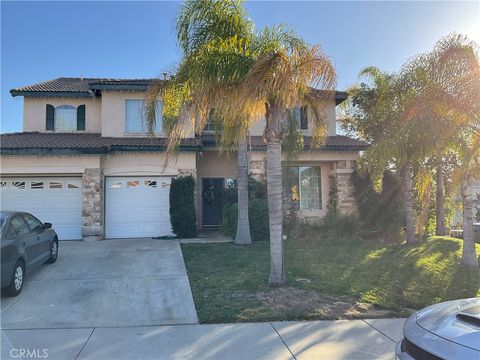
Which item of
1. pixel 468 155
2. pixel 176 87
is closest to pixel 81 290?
pixel 176 87

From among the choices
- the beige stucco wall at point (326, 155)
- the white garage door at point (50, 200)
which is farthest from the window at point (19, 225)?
the beige stucco wall at point (326, 155)

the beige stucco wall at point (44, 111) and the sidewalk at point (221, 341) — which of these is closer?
the sidewalk at point (221, 341)

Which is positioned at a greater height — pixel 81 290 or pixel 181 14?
pixel 181 14

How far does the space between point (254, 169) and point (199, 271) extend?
6.52 m

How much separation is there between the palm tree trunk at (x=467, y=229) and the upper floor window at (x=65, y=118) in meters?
14.6

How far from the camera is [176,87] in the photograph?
8.11 meters

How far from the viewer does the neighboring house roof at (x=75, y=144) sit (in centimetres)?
1370

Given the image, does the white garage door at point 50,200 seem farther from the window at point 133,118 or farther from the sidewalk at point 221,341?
the sidewalk at point 221,341

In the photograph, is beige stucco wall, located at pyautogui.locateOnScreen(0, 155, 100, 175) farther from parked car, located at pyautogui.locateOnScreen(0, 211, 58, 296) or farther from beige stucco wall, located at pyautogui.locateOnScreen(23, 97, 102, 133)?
parked car, located at pyautogui.locateOnScreen(0, 211, 58, 296)

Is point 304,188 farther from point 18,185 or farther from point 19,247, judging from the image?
point 19,247

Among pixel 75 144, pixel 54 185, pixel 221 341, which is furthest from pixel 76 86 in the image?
pixel 221 341

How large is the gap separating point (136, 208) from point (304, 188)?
7044 millimetres

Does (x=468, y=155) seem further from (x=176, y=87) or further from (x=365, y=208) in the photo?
(x=176, y=87)

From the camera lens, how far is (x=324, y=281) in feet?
27.6
